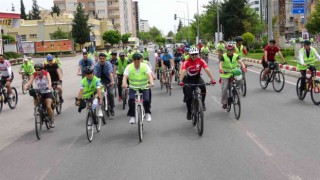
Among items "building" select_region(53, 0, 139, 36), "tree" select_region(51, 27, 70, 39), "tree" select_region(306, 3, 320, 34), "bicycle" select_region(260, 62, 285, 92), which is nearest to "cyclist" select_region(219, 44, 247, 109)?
"bicycle" select_region(260, 62, 285, 92)

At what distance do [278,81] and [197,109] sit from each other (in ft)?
23.8

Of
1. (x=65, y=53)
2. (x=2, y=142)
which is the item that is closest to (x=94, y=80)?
(x=2, y=142)

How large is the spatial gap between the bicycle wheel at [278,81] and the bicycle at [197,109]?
6496 millimetres

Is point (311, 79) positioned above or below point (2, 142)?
above

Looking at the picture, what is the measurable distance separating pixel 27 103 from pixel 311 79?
33.4 ft

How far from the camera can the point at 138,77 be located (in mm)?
9375

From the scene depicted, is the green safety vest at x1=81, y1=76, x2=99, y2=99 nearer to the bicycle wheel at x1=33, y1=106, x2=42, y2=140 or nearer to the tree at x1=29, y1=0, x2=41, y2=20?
the bicycle wheel at x1=33, y1=106, x2=42, y2=140

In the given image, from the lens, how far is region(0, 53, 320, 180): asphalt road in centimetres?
647

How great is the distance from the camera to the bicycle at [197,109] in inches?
351

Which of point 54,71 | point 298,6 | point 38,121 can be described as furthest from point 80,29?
point 38,121

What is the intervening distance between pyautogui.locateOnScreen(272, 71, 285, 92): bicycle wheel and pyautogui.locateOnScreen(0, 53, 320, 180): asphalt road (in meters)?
2.78

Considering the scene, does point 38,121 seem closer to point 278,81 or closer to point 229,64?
point 229,64

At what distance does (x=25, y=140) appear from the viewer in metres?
9.70

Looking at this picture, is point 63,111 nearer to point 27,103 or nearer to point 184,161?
point 27,103
